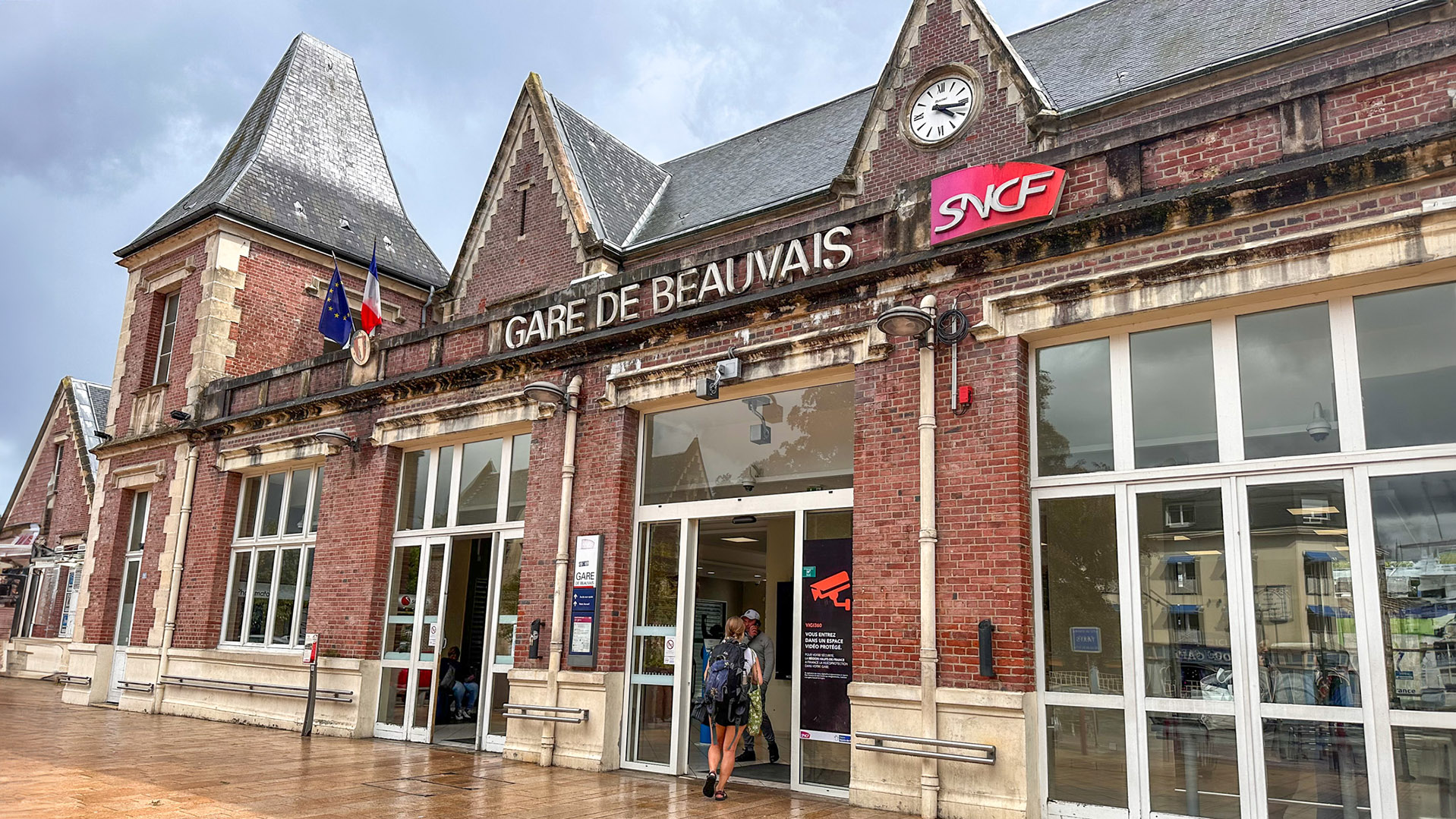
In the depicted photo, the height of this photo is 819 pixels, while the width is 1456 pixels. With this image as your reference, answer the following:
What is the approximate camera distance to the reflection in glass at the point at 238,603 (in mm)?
14883

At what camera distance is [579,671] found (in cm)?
1006

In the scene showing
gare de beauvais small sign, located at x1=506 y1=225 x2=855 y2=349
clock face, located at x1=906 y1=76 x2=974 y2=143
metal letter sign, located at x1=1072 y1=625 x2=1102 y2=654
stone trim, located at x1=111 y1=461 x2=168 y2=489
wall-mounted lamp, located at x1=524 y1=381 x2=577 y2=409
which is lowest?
metal letter sign, located at x1=1072 y1=625 x2=1102 y2=654

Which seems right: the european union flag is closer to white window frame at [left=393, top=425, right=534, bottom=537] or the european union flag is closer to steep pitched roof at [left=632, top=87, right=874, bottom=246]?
white window frame at [left=393, top=425, right=534, bottom=537]

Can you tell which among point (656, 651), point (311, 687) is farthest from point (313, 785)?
point (311, 687)

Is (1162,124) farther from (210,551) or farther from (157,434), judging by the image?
(157,434)

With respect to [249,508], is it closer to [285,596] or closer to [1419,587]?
[285,596]

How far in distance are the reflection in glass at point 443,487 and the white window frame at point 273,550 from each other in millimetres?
2291

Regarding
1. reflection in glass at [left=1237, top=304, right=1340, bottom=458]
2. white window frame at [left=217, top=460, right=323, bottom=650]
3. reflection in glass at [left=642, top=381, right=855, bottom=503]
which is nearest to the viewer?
reflection in glass at [left=1237, top=304, right=1340, bottom=458]

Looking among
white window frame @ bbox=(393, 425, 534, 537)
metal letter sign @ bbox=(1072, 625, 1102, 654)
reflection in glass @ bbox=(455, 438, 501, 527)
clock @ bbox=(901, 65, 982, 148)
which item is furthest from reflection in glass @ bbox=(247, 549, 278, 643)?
metal letter sign @ bbox=(1072, 625, 1102, 654)

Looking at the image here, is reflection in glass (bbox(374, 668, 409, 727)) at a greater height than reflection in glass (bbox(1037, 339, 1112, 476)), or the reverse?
reflection in glass (bbox(1037, 339, 1112, 476))

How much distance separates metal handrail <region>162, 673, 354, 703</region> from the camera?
1254cm

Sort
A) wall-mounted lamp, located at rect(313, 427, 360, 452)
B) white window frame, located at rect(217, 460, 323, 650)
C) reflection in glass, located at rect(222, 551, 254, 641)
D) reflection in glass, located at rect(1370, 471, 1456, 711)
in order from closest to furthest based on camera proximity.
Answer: reflection in glass, located at rect(1370, 471, 1456, 711) < wall-mounted lamp, located at rect(313, 427, 360, 452) < white window frame, located at rect(217, 460, 323, 650) < reflection in glass, located at rect(222, 551, 254, 641)

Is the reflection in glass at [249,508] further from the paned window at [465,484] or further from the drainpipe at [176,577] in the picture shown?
the paned window at [465,484]

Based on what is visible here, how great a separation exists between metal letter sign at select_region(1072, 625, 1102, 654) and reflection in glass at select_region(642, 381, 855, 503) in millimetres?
2377
